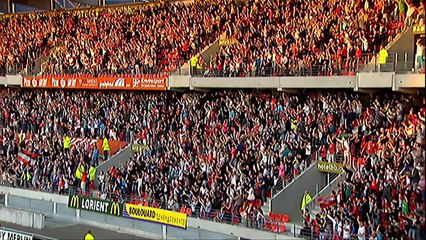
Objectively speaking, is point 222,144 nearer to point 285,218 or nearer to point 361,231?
point 285,218

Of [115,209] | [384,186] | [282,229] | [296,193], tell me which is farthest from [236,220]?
[115,209]

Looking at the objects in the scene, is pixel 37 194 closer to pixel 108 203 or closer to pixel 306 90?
pixel 108 203

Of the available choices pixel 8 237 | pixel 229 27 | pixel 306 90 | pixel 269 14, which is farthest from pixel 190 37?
pixel 8 237

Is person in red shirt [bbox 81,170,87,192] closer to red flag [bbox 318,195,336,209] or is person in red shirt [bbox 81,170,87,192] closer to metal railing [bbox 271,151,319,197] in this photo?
metal railing [bbox 271,151,319,197]

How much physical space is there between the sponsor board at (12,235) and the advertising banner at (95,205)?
158 inches

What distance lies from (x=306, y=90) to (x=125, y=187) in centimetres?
778

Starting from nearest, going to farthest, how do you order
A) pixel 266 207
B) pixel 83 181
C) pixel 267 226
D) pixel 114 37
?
pixel 267 226 → pixel 266 207 → pixel 83 181 → pixel 114 37

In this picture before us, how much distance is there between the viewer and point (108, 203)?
24.3m

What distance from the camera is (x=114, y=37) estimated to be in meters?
33.2

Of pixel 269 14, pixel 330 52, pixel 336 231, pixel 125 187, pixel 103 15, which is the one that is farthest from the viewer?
pixel 103 15

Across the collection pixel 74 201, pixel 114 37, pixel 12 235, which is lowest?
pixel 12 235

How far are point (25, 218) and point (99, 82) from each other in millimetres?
8672

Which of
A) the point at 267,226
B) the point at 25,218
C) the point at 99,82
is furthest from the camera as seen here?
the point at 99,82

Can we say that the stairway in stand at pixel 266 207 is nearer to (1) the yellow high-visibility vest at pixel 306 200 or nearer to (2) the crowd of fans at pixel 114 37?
(1) the yellow high-visibility vest at pixel 306 200
